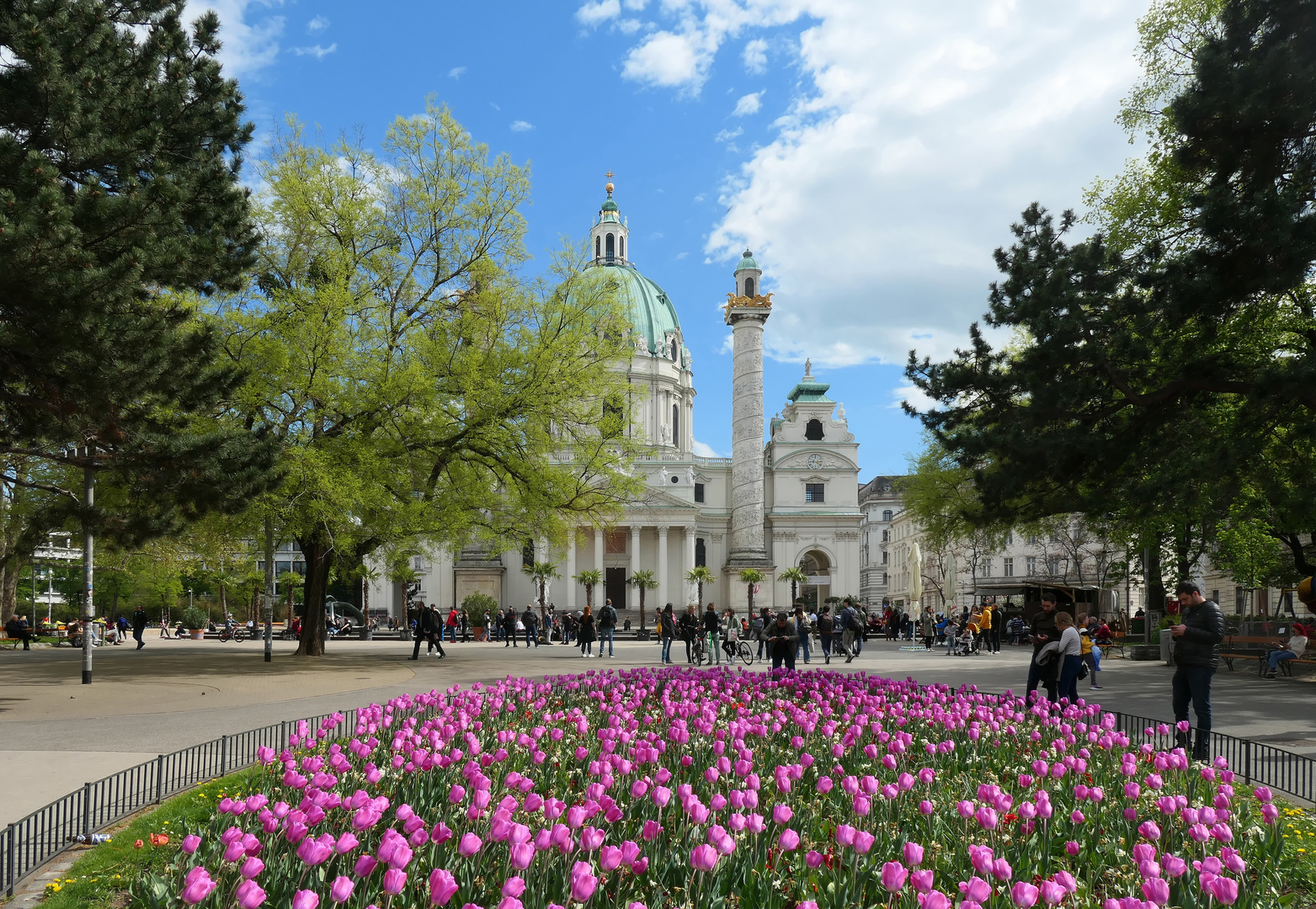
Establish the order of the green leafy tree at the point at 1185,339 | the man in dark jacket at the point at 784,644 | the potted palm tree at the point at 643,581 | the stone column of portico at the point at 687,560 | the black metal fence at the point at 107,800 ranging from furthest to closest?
the stone column of portico at the point at 687,560 < the potted palm tree at the point at 643,581 < the man in dark jacket at the point at 784,644 < the green leafy tree at the point at 1185,339 < the black metal fence at the point at 107,800

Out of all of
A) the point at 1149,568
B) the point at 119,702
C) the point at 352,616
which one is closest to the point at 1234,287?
the point at 119,702

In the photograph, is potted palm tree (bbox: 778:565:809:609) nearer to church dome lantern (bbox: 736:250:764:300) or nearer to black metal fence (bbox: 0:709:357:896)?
church dome lantern (bbox: 736:250:764:300)

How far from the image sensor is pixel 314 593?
26469mm

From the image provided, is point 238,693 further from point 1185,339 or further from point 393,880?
point 1185,339

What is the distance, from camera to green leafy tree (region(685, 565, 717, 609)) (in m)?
76.3

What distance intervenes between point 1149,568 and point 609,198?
76.4 m

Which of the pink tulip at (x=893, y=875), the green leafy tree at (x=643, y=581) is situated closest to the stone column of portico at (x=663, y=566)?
the green leafy tree at (x=643, y=581)

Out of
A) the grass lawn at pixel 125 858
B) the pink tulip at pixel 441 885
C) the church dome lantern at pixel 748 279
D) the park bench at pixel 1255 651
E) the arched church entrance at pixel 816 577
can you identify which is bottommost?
the arched church entrance at pixel 816 577

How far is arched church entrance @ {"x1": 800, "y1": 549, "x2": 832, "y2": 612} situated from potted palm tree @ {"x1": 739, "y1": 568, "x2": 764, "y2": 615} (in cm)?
963

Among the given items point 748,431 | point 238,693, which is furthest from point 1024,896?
point 748,431

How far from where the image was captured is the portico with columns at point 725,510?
250 feet

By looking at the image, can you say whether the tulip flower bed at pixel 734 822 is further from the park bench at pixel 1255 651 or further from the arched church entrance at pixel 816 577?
the arched church entrance at pixel 816 577

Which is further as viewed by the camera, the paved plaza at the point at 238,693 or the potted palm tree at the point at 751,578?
the potted palm tree at the point at 751,578

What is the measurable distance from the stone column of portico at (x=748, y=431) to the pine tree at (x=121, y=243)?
2376 inches
